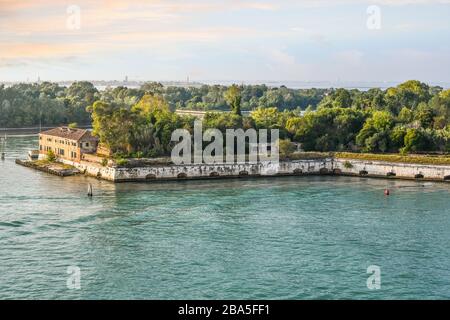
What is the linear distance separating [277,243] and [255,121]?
91.6 ft

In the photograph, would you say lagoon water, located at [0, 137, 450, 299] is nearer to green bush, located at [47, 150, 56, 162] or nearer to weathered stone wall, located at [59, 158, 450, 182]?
weathered stone wall, located at [59, 158, 450, 182]

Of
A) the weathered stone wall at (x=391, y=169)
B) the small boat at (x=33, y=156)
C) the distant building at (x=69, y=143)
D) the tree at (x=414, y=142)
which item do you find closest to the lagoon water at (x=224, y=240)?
the weathered stone wall at (x=391, y=169)

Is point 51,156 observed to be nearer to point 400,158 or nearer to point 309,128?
point 309,128

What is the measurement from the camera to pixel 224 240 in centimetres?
2558

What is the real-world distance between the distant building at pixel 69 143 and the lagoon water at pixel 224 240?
23.1 ft

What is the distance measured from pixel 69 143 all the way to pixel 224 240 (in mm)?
24290

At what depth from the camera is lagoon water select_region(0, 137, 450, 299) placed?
20.1 metres

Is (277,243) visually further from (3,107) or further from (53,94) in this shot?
(53,94)

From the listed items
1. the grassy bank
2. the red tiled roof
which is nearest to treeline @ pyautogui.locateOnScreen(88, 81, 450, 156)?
the red tiled roof

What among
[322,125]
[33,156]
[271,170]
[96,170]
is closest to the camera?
[96,170]

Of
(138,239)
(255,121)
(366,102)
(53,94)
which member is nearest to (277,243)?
(138,239)

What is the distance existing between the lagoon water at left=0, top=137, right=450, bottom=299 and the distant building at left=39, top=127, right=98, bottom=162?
23.1 feet

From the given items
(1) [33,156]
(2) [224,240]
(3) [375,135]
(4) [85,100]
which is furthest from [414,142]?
(4) [85,100]

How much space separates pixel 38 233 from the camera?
26375 mm
